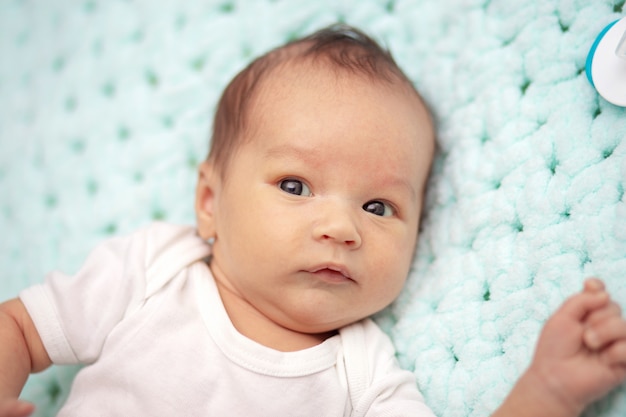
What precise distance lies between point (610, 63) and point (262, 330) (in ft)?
2.36

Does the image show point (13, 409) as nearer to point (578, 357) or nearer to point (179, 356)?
point (179, 356)

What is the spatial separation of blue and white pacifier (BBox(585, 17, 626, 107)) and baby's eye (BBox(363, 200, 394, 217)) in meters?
0.39

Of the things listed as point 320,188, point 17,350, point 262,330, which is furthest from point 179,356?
point 320,188

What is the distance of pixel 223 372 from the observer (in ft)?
3.39

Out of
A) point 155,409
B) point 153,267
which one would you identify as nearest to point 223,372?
point 155,409

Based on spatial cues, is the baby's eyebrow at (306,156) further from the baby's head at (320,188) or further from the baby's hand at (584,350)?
the baby's hand at (584,350)

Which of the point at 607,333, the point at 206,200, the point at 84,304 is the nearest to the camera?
the point at 607,333

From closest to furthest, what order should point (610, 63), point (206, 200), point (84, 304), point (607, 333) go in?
point (607, 333), point (610, 63), point (84, 304), point (206, 200)

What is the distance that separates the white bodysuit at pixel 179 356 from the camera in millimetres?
1021

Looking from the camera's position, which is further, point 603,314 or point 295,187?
point 295,187

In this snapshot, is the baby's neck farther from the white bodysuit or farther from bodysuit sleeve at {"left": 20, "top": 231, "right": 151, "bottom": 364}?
bodysuit sleeve at {"left": 20, "top": 231, "right": 151, "bottom": 364}

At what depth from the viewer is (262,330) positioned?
1105mm

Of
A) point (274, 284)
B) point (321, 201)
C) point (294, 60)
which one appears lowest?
point (274, 284)

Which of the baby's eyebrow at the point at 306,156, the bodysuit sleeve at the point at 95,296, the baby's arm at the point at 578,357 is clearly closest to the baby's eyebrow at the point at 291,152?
the baby's eyebrow at the point at 306,156
